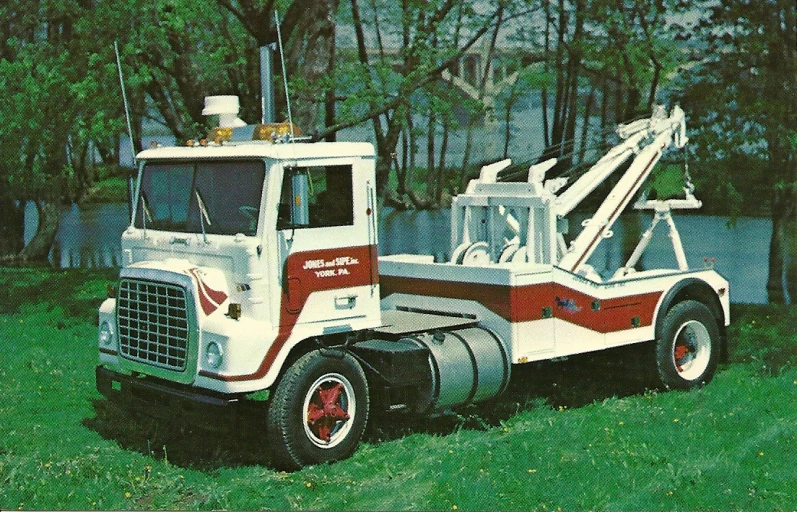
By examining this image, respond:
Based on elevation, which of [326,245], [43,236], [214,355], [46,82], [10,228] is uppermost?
[46,82]

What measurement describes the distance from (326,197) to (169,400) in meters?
1.85

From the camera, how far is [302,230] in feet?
26.3

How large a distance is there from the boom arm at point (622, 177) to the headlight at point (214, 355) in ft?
12.1

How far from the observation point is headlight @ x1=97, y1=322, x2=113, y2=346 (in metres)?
8.77

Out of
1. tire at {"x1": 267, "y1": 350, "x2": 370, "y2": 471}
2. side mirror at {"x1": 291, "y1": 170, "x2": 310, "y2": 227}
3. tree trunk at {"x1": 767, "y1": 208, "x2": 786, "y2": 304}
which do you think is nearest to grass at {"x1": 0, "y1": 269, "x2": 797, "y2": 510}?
tire at {"x1": 267, "y1": 350, "x2": 370, "y2": 471}

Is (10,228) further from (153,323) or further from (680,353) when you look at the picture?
(680,353)

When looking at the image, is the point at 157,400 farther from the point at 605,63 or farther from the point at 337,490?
the point at 605,63

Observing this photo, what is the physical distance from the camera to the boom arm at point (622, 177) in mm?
10359

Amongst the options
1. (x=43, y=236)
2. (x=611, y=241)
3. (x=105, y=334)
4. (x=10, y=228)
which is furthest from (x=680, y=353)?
(x=10, y=228)

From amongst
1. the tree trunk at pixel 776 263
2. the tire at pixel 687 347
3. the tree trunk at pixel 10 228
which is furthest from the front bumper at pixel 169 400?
the tree trunk at pixel 10 228

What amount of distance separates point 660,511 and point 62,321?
911 centimetres

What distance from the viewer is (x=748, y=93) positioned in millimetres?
13375

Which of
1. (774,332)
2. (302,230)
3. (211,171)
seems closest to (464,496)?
(302,230)

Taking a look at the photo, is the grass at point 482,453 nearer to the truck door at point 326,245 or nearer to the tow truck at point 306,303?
the tow truck at point 306,303
